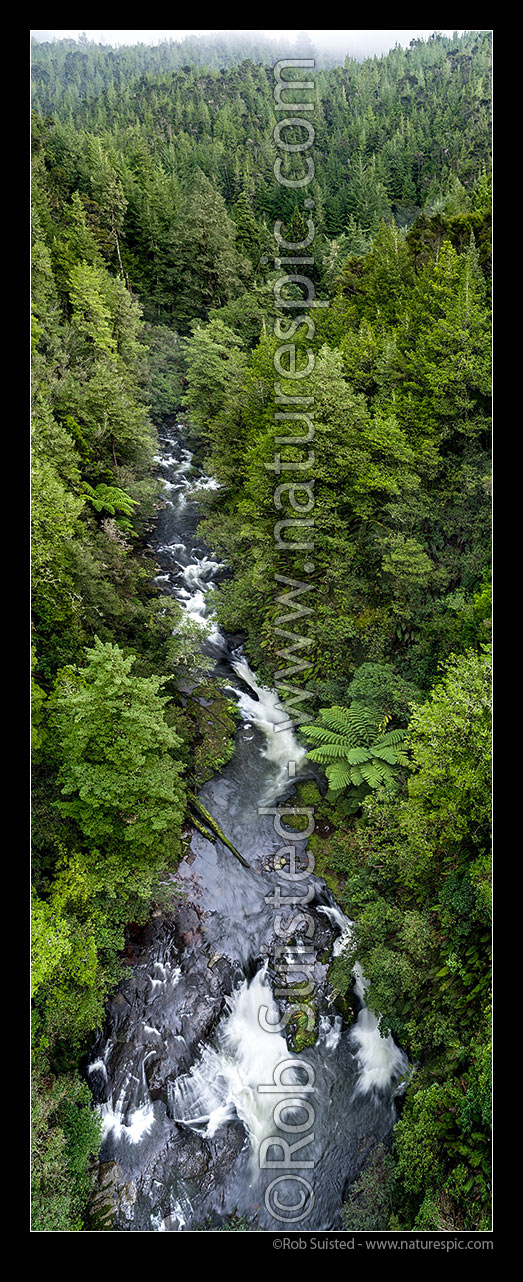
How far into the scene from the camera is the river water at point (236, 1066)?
9.62m

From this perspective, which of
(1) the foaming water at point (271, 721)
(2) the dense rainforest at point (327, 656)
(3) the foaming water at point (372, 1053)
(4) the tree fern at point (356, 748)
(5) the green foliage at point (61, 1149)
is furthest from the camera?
(1) the foaming water at point (271, 721)

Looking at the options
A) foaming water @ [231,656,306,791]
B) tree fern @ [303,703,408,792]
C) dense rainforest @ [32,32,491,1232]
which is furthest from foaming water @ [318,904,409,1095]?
foaming water @ [231,656,306,791]

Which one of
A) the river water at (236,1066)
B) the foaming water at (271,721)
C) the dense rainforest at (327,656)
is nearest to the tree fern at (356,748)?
the dense rainforest at (327,656)

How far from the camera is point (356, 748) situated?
1380 centimetres

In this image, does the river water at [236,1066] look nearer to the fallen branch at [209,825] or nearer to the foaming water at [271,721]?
the fallen branch at [209,825]

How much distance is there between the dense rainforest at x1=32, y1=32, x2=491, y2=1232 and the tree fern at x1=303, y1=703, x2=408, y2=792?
77mm

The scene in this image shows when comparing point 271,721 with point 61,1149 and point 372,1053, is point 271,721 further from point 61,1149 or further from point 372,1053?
point 61,1149

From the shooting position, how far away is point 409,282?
65.8 ft

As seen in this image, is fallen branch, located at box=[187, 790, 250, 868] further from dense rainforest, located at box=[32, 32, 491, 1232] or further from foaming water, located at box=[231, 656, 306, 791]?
foaming water, located at box=[231, 656, 306, 791]

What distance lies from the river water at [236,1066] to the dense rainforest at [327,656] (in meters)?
0.57

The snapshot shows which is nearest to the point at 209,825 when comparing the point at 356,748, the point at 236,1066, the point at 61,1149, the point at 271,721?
the point at 271,721
